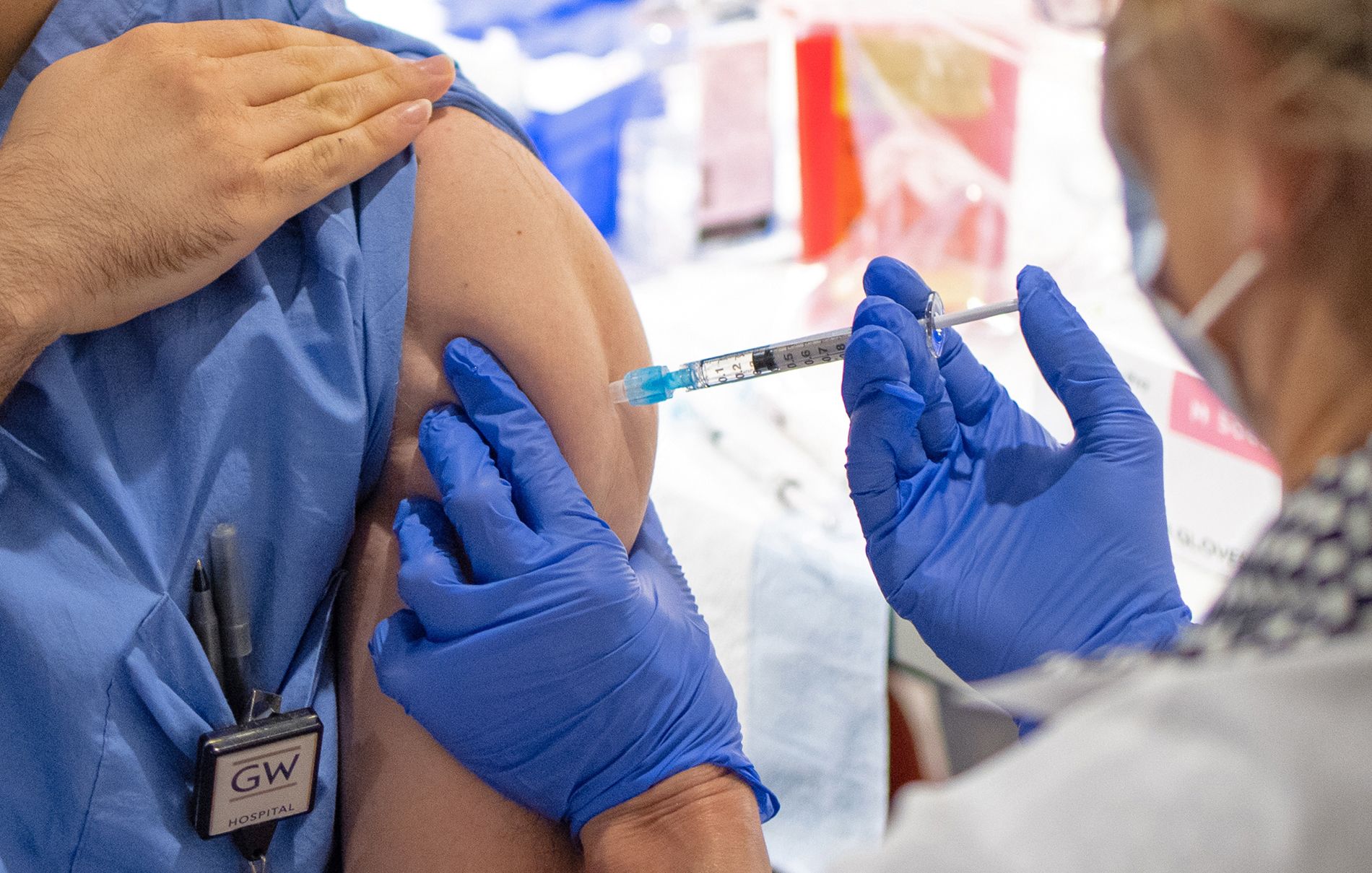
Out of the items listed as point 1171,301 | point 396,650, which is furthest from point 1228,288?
point 396,650

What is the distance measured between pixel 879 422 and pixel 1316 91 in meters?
0.54

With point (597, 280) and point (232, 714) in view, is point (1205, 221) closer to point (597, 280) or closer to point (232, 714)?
point (597, 280)

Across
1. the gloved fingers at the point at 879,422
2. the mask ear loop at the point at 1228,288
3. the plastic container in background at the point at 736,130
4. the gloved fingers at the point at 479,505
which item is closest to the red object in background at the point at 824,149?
the plastic container in background at the point at 736,130

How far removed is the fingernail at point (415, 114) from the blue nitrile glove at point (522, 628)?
0.64 feet

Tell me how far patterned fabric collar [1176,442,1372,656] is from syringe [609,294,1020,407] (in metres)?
0.51

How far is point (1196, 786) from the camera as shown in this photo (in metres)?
0.48

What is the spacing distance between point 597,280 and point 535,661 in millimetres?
369

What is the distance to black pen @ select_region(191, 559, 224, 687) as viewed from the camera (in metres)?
0.93

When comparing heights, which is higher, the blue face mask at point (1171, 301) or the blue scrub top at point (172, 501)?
the blue face mask at point (1171, 301)

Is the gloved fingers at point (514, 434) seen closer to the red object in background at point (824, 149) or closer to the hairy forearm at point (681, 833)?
the hairy forearm at point (681, 833)

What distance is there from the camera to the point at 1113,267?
75.2 inches

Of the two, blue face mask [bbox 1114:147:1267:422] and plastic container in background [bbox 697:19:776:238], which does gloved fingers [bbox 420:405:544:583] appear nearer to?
blue face mask [bbox 1114:147:1267:422]

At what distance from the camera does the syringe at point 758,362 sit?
104 centimetres

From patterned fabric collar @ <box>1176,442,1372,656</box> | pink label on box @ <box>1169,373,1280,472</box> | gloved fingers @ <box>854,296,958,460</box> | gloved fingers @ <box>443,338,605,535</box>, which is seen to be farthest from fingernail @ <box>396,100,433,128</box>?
pink label on box @ <box>1169,373,1280,472</box>
